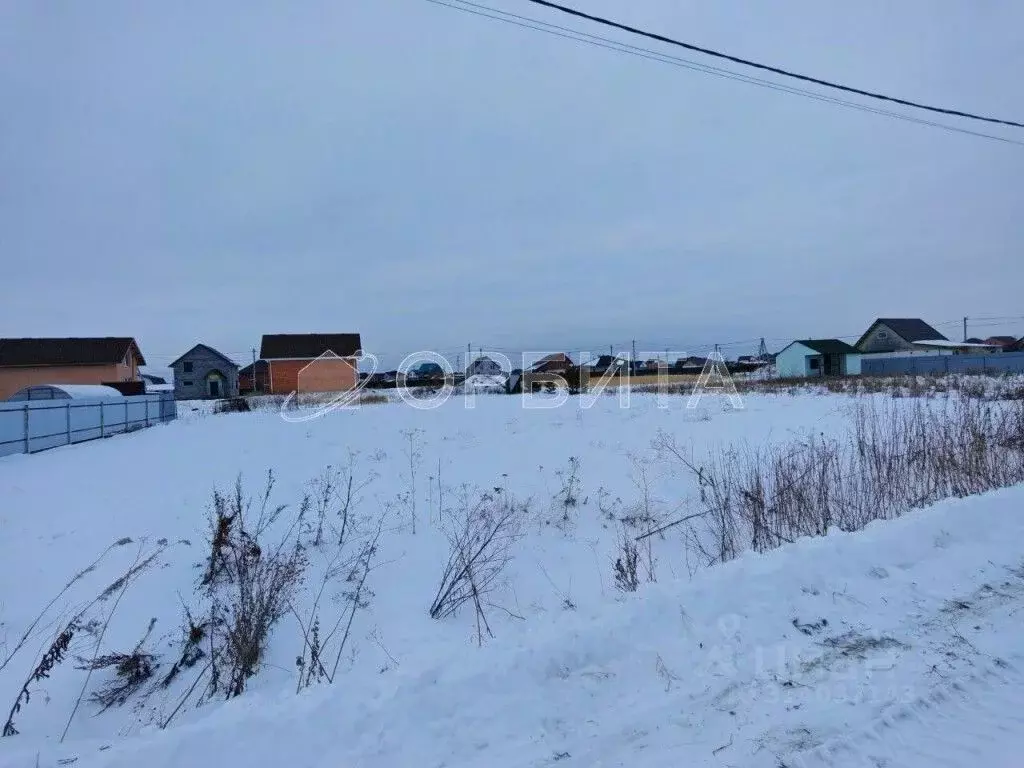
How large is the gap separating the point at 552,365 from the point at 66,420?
86.7ft

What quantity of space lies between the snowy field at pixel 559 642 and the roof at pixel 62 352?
109 feet

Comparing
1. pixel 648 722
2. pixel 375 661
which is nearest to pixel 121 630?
pixel 375 661

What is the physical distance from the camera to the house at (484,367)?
32.9m

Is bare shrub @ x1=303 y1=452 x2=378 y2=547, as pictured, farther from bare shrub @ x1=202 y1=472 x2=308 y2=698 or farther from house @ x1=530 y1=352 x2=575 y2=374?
house @ x1=530 y1=352 x2=575 y2=374

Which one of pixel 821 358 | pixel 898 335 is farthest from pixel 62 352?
pixel 898 335

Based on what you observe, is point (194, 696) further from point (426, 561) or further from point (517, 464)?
point (517, 464)

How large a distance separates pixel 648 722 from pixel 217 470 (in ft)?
31.8

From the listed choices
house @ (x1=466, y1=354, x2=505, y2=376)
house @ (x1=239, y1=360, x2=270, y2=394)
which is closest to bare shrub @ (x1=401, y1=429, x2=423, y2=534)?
house @ (x1=466, y1=354, x2=505, y2=376)

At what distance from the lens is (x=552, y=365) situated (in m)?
35.9

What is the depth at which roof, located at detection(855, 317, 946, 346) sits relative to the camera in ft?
150

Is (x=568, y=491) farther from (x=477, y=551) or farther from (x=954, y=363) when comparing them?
(x=954, y=363)

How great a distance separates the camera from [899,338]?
45.8 meters

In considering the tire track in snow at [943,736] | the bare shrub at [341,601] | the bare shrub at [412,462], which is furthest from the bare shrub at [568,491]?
the tire track in snow at [943,736]

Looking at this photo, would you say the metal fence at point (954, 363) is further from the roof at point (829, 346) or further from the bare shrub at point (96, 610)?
the bare shrub at point (96, 610)
